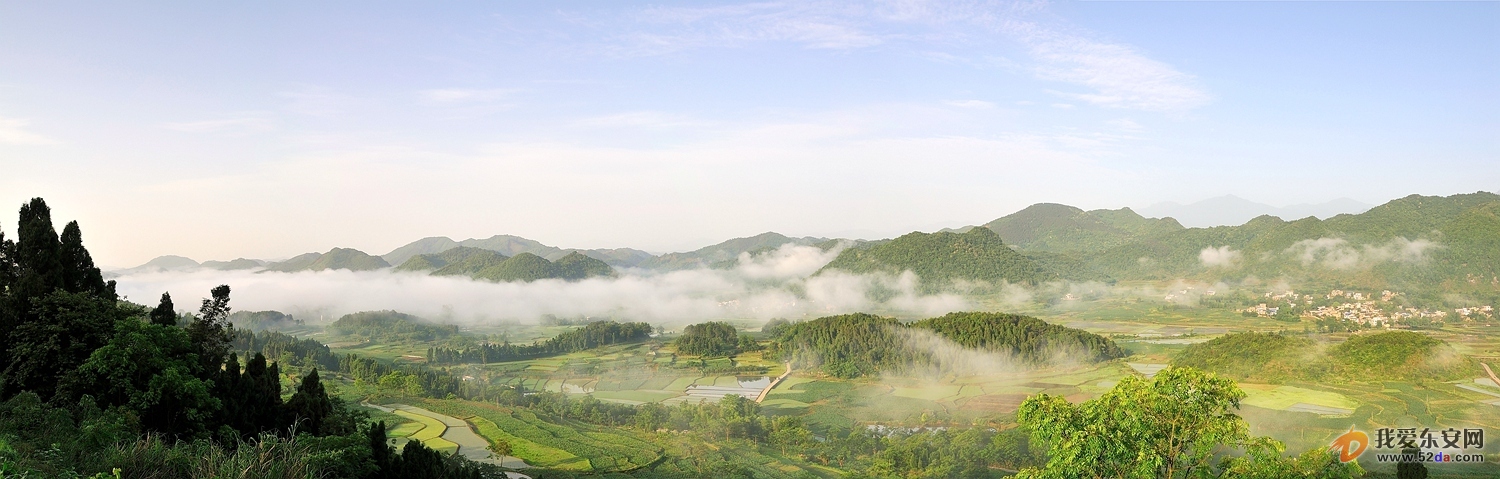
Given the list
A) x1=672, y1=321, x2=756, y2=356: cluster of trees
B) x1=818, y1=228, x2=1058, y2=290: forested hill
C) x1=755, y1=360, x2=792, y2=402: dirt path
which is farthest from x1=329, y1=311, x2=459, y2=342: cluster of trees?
x1=818, y1=228, x2=1058, y2=290: forested hill

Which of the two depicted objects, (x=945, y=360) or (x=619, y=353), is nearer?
(x=945, y=360)

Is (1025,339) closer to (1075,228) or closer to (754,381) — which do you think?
(754,381)

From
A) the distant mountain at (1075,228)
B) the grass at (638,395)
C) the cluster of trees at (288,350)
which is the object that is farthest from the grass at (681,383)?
the distant mountain at (1075,228)

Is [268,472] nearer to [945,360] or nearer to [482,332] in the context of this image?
[945,360]

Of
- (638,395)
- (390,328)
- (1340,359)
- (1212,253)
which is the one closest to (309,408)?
(638,395)

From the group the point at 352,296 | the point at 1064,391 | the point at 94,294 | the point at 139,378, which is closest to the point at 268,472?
the point at 139,378

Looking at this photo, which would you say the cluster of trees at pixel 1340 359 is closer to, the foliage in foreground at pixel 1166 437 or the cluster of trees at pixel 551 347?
the foliage in foreground at pixel 1166 437

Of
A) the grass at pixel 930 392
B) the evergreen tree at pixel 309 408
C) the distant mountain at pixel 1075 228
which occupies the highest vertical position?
the distant mountain at pixel 1075 228
